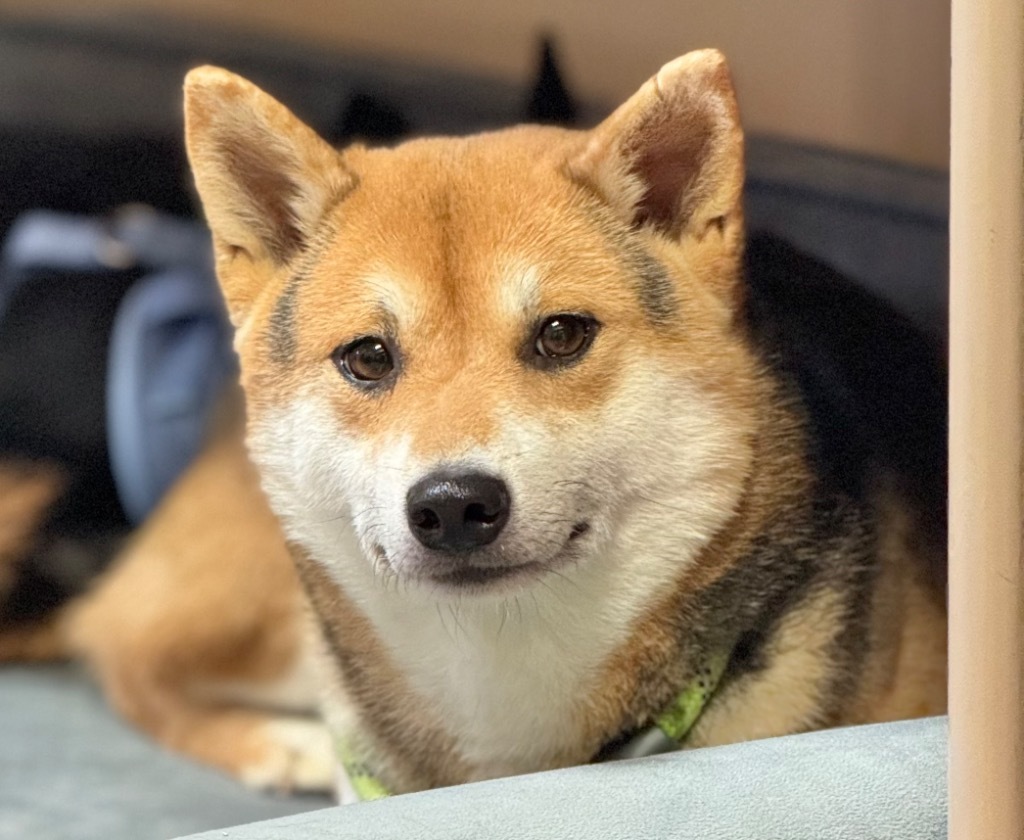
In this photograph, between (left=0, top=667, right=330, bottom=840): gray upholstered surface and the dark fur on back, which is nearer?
the dark fur on back

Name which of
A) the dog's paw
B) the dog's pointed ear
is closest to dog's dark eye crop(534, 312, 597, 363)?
the dog's pointed ear

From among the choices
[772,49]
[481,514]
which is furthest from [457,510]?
[772,49]

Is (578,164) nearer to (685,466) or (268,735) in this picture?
(685,466)

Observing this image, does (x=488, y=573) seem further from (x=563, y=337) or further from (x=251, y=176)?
(x=251, y=176)

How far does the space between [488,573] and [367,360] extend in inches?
7.9

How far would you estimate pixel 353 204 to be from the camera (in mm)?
962

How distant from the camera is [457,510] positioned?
0.81 meters

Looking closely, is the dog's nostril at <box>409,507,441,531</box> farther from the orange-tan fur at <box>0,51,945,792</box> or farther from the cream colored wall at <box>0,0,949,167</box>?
the cream colored wall at <box>0,0,949,167</box>

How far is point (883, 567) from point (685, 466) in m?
0.25

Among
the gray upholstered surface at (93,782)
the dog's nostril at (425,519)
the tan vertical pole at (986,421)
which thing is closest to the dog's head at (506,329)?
the dog's nostril at (425,519)

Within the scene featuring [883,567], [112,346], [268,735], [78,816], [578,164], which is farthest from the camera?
[112,346]

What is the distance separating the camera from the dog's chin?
33.9 inches

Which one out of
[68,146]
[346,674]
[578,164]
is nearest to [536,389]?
[578,164]

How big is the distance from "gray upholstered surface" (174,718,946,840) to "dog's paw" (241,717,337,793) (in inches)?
18.9
